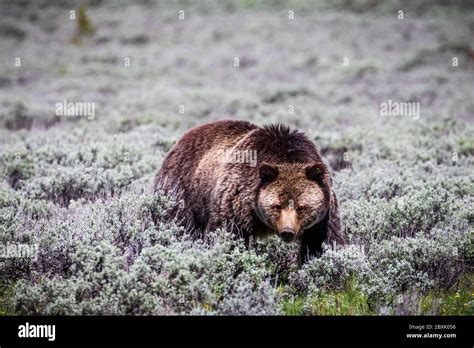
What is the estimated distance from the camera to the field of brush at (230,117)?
5992 mm

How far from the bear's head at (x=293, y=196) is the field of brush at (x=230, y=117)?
1.70ft

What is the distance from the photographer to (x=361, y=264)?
652 centimetres

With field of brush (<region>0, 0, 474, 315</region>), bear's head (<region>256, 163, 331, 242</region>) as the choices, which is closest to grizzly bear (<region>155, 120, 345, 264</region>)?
bear's head (<region>256, 163, 331, 242</region>)

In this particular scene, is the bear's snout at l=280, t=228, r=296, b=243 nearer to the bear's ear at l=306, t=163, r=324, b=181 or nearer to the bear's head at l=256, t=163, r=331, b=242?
the bear's head at l=256, t=163, r=331, b=242

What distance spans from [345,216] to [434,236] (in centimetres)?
115

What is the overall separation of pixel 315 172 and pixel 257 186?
635mm

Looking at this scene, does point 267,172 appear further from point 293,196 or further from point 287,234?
point 287,234

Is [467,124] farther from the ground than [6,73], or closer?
closer

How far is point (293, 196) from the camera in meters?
6.06

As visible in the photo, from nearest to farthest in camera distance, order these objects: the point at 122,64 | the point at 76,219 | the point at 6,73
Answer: the point at 76,219 < the point at 6,73 < the point at 122,64

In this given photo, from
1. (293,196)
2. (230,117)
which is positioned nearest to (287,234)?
(293,196)

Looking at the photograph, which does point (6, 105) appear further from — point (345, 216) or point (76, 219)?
point (345, 216)

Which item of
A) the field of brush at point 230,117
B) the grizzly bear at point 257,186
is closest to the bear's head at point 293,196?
the grizzly bear at point 257,186
